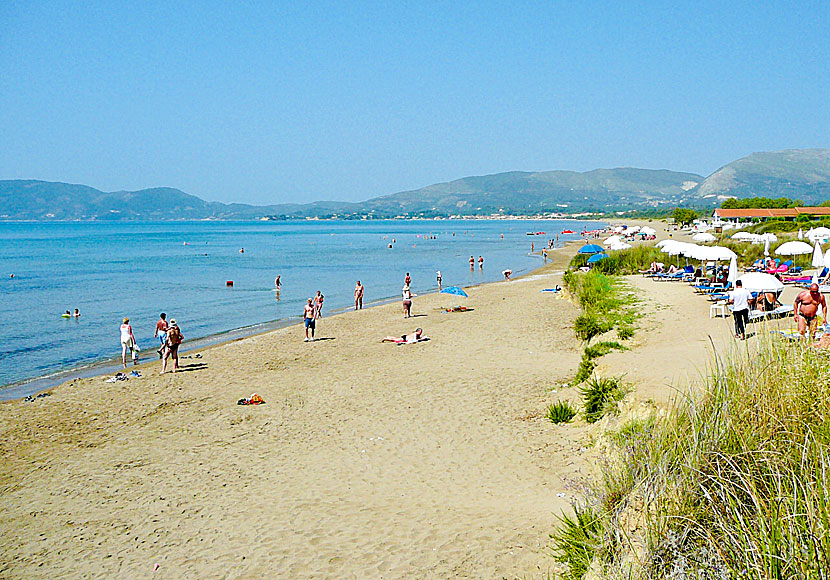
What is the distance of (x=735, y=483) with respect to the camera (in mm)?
4156

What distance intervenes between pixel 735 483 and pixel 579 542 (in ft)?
5.07

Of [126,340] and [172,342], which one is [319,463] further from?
[126,340]

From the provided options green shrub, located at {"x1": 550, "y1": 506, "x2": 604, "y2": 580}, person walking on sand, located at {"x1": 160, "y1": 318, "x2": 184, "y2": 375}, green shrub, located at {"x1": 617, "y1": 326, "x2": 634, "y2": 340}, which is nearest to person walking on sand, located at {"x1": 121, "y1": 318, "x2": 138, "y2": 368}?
person walking on sand, located at {"x1": 160, "y1": 318, "x2": 184, "y2": 375}

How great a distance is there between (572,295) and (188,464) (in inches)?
756

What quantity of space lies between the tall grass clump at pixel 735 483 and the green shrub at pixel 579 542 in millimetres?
68

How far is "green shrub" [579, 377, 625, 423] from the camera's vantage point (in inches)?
382

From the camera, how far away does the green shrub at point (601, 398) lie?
9.70 metres

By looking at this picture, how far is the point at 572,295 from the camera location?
85.8 feet

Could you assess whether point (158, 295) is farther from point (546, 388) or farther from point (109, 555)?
point (109, 555)

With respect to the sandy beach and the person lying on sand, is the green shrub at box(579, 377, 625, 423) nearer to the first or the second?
the sandy beach

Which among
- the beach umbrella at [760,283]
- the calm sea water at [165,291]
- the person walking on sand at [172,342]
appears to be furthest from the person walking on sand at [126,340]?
the beach umbrella at [760,283]

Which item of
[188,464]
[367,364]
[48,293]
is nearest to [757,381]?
[188,464]

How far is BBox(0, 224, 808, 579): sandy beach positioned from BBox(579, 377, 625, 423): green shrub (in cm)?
23

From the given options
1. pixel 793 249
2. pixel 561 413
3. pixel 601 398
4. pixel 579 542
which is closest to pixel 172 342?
pixel 561 413
